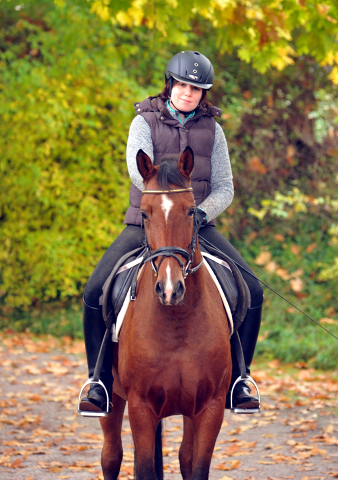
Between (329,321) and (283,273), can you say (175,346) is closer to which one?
(329,321)

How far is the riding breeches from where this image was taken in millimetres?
4160

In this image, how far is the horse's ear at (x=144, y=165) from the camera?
3.36 meters

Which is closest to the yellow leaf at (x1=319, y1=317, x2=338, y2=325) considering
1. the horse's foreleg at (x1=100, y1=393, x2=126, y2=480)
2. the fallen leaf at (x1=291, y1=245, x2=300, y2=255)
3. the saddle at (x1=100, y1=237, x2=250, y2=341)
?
the fallen leaf at (x1=291, y1=245, x2=300, y2=255)

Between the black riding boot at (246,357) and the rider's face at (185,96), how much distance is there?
146cm

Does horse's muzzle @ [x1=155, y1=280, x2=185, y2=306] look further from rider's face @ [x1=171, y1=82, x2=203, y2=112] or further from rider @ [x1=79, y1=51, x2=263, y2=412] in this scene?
rider's face @ [x1=171, y1=82, x2=203, y2=112]

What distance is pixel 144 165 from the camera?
3404 mm

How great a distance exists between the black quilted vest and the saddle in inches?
13.8

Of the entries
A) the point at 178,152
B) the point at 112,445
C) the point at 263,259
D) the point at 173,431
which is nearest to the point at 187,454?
the point at 112,445

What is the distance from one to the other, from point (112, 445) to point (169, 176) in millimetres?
2345

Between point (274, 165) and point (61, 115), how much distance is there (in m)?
4.35

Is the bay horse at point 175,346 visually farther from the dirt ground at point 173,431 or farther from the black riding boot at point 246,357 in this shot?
the dirt ground at point 173,431

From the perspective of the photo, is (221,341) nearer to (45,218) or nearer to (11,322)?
(45,218)

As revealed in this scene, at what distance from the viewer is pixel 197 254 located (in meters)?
3.48

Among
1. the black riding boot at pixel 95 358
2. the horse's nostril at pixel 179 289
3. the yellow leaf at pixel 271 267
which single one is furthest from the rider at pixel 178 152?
the yellow leaf at pixel 271 267
